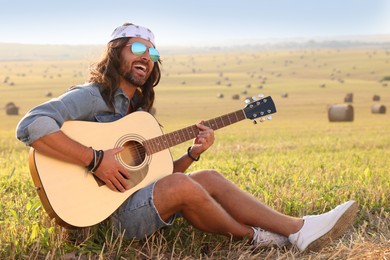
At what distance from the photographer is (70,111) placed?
4840 millimetres

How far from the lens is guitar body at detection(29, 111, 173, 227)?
4.62 metres

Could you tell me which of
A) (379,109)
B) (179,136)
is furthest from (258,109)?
(379,109)

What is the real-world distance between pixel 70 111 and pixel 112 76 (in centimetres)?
49

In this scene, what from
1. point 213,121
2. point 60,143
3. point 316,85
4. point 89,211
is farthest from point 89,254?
point 316,85

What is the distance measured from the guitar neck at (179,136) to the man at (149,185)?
66mm

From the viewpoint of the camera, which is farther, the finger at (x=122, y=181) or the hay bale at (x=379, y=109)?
the hay bale at (x=379, y=109)

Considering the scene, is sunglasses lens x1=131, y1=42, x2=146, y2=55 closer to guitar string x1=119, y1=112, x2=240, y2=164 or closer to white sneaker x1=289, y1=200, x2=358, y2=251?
guitar string x1=119, y1=112, x2=240, y2=164

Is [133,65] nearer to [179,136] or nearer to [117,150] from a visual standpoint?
[179,136]

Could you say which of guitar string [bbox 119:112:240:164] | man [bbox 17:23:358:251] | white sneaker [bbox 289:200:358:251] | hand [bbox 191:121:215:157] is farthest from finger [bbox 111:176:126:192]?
white sneaker [bbox 289:200:358:251]

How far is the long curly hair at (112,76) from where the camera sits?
512 centimetres

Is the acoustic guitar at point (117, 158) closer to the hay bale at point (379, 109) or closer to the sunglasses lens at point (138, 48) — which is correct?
the sunglasses lens at point (138, 48)

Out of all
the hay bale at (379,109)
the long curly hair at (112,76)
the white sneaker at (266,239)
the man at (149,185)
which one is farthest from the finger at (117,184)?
the hay bale at (379,109)

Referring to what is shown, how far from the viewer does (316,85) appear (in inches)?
2114

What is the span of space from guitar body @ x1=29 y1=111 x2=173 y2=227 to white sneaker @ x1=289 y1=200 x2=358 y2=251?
40.1 inches
